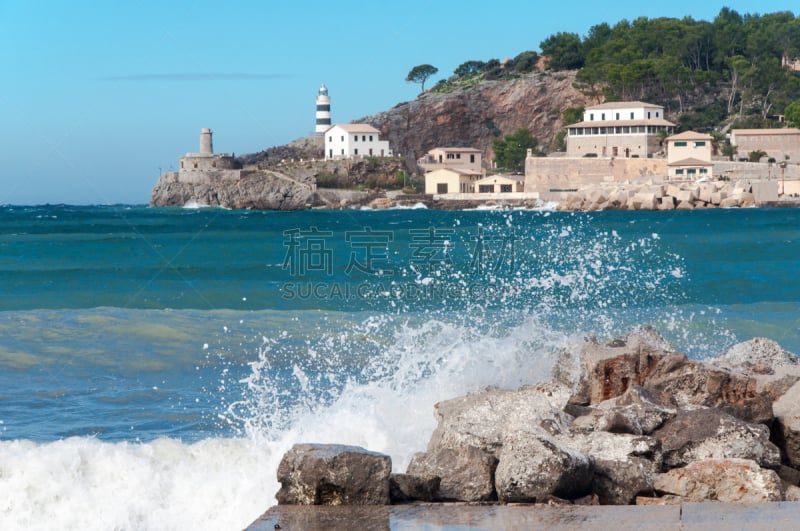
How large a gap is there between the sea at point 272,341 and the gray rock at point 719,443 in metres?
1.85

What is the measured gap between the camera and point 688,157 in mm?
75938

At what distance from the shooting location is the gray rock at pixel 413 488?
562 cm

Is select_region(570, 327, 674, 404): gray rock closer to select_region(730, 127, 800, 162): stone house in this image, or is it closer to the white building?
select_region(730, 127, 800, 162): stone house

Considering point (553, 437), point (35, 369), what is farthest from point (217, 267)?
point (553, 437)

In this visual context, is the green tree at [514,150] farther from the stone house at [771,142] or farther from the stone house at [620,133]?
the stone house at [771,142]

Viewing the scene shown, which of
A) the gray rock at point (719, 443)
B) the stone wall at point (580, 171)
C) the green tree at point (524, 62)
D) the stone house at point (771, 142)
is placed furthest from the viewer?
the green tree at point (524, 62)

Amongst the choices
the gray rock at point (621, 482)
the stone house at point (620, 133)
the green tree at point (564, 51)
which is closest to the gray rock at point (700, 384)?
the gray rock at point (621, 482)

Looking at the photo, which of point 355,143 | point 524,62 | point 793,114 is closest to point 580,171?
point 793,114

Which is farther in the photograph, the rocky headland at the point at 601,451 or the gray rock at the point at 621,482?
the gray rock at the point at 621,482

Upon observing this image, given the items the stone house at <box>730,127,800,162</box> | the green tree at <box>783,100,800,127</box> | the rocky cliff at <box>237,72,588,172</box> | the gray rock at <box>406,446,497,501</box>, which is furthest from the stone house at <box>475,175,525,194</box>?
the gray rock at <box>406,446,497,501</box>

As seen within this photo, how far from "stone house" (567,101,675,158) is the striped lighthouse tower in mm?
32344

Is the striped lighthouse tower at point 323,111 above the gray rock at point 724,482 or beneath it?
above

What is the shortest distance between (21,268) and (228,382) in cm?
2018

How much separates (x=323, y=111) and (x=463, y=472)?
4151 inches
